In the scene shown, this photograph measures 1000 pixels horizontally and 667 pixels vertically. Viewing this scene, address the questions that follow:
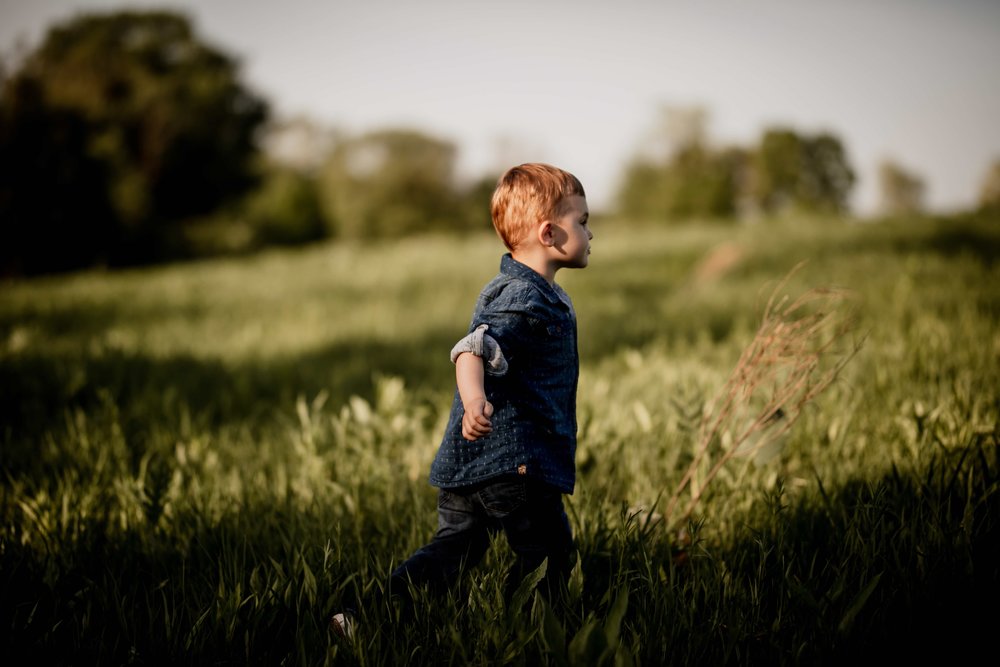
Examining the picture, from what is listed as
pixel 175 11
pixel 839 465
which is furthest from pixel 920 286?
pixel 175 11

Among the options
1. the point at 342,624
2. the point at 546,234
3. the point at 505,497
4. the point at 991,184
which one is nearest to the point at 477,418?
the point at 505,497

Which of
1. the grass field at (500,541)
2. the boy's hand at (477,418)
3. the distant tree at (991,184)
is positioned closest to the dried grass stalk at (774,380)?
the grass field at (500,541)

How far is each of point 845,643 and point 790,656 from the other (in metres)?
0.13

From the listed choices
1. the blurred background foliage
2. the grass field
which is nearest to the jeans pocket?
the grass field

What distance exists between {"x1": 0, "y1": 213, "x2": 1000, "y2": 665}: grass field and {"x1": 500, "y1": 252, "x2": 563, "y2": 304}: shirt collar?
28.8 inches

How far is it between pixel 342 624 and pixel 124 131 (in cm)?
2940

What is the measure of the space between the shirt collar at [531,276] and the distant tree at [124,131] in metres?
21.4

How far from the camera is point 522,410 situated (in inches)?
66.2

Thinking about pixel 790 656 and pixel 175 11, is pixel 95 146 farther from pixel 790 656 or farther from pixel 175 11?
pixel 790 656

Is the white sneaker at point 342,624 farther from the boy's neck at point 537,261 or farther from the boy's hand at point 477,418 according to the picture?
the boy's neck at point 537,261

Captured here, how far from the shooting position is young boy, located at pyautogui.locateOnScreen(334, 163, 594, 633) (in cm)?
164

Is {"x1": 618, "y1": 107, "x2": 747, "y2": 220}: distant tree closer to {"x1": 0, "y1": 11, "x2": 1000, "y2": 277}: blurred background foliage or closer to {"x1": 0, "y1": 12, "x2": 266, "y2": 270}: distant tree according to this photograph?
{"x1": 0, "y1": 11, "x2": 1000, "y2": 277}: blurred background foliage

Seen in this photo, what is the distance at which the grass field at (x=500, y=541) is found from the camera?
1.51m

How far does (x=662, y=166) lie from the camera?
161 ft
